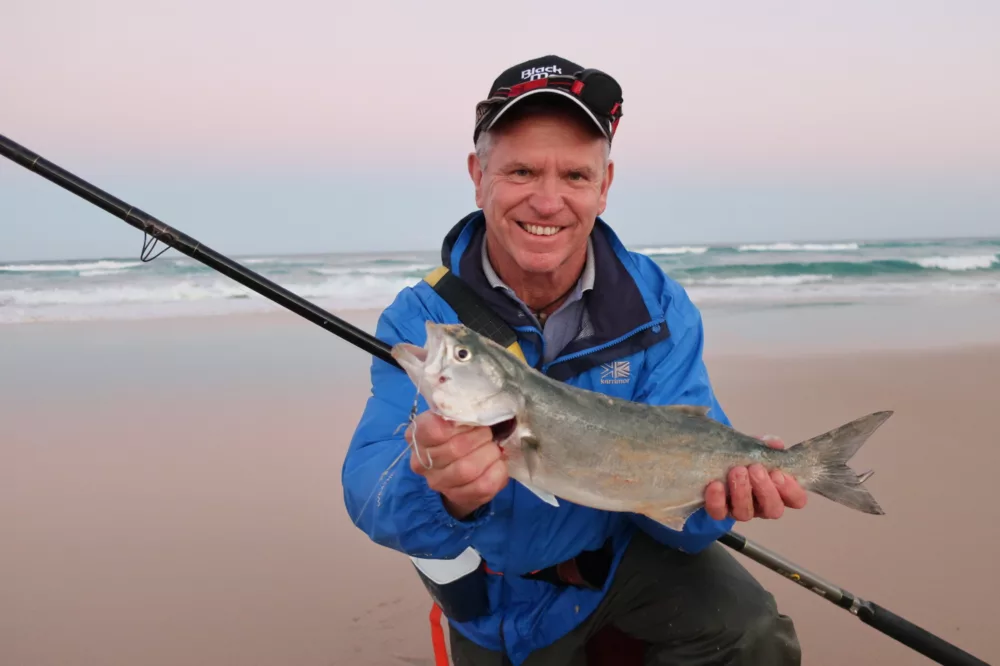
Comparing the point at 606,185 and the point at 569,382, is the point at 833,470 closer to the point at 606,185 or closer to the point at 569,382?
→ the point at 569,382

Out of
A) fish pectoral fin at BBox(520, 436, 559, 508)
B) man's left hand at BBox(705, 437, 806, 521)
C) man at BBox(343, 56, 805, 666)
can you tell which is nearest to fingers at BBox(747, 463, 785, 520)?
man's left hand at BBox(705, 437, 806, 521)

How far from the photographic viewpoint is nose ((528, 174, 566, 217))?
135 inches

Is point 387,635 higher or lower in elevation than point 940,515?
lower

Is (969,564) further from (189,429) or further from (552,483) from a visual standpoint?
(189,429)

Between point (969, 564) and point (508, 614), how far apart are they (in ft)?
12.7

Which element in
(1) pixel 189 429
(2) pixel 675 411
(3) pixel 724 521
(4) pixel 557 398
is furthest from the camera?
(1) pixel 189 429

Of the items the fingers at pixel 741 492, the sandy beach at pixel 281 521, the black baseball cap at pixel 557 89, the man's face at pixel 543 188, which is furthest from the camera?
the sandy beach at pixel 281 521

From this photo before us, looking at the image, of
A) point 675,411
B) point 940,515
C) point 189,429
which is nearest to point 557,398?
point 675,411

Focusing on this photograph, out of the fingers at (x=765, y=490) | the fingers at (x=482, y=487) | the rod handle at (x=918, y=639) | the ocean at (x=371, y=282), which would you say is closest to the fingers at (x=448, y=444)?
the fingers at (x=482, y=487)

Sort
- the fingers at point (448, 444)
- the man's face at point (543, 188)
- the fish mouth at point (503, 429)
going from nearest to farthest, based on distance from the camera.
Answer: the fingers at point (448, 444)
the fish mouth at point (503, 429)
the man's face at point (543, 188)

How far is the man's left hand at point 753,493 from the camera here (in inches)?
117

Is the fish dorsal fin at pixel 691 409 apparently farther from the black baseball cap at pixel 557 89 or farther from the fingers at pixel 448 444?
the black baseball cap at pixel 557 89

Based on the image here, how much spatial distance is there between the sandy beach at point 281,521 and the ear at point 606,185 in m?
3.00

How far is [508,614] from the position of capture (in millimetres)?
3568
